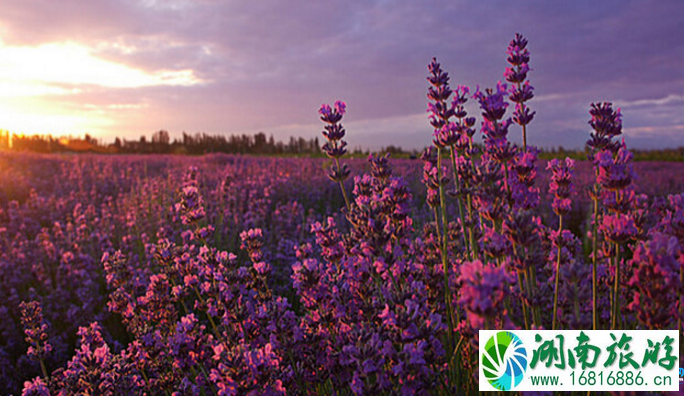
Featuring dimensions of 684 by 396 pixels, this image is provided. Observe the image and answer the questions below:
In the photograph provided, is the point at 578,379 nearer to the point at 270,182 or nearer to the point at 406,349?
the point at 406,349

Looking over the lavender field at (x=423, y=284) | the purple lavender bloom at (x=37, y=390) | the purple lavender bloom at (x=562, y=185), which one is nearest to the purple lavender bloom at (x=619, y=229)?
the lavender field at (x=423, y=284)

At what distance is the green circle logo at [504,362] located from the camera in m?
1.51

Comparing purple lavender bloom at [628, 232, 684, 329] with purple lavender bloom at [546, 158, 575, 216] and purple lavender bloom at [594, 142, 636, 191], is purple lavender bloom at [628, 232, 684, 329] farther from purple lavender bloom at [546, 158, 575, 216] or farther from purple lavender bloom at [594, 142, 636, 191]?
purple lavender bloom at [546, 158, 575, 216]

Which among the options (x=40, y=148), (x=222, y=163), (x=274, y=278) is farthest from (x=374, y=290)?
(x=40, y=148)

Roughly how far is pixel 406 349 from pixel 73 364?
5.85 ft

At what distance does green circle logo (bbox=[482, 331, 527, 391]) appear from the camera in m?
1.51

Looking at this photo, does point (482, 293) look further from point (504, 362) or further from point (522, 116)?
point (522, 116)

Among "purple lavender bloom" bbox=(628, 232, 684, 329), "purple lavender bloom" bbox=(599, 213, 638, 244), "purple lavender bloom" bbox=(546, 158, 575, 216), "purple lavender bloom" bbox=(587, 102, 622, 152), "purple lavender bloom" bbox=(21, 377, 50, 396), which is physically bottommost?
"purple lavender bloom" bbox=(21, 377, 50, 396)

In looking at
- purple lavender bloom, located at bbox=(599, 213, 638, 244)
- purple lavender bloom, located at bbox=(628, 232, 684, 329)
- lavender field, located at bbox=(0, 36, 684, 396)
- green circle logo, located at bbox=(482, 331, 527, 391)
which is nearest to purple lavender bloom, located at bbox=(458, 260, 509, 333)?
lavender field, located at bbox=(0, 36, 684, 396)

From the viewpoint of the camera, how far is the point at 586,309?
2414 mm

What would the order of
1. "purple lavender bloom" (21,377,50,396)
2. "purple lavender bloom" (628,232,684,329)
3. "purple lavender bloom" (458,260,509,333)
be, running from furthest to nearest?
"purple lavender bloom" (21,377,50,396) → "purple lavender bloom" (628,232,684,329) → "purple lavender bloom" (458,260,509,333)

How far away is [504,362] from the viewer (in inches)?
61.2

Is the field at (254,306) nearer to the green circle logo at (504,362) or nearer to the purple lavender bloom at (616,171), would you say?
the green circle logo at (504,362)

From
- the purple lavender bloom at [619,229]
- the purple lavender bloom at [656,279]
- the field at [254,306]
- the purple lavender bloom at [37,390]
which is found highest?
the purple lavender bloom at [619,229]
